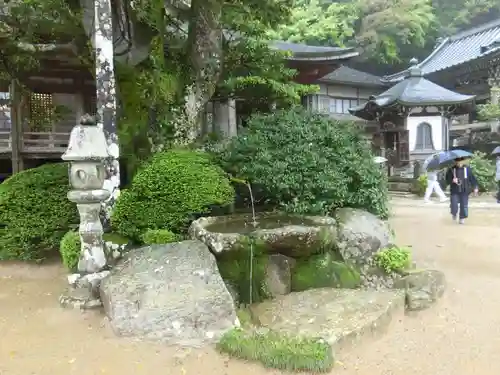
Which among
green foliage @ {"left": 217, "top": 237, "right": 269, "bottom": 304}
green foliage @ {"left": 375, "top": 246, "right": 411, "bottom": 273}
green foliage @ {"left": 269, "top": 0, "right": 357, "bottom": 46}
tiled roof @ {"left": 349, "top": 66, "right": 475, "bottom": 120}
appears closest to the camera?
green foliage @ {"left": 217, "top": 237, "right": 269, "bottom": 304}

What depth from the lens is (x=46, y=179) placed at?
7152mm

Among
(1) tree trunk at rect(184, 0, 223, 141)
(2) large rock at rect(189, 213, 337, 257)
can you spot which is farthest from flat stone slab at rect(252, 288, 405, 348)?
(1) tree trunk at rect(184, 0, 223, 141)

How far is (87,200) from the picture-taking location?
5113mm

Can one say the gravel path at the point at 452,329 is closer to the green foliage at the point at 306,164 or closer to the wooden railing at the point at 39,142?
the green foliage at the point at 306,164

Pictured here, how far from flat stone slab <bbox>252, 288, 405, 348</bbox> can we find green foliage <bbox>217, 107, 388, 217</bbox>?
1399 millimetres

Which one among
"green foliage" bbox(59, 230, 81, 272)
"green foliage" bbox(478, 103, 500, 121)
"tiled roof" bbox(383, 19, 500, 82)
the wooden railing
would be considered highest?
"tiled roof" bbox(383, 19, 500, 82)

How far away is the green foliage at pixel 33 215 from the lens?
6.95 meters

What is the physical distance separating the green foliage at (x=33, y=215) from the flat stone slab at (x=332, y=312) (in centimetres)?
383

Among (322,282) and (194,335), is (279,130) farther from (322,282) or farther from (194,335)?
Result: (194,335)

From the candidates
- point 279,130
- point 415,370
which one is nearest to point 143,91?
point 279,130

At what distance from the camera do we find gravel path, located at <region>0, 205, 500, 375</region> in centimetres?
392

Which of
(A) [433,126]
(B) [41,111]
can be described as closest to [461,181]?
(A) [433,126]

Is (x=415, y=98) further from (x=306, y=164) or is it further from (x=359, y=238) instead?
(x=359, y=238)

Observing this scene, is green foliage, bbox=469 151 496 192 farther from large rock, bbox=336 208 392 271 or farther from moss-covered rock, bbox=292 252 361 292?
moss-covered rock, bbox=292 252 361 292
